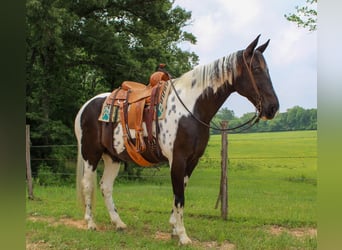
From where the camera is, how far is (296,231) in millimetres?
4305

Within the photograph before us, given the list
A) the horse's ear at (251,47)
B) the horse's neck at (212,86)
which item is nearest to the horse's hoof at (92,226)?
the horse's neck at (212,86)

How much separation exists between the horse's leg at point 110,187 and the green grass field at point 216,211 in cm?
16

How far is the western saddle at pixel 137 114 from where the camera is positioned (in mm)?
3836

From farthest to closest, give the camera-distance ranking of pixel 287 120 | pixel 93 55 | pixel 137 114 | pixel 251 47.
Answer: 1. pixel 93 55
2. pixel 287 120
3. pixel 137 114
4. pixel 251 47

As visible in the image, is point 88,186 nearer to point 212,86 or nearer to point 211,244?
point 211,244

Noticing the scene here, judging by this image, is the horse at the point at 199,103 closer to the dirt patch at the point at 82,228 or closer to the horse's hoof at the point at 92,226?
the dirt patch at the point at 82,228

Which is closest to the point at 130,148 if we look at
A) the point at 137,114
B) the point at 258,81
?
the point at 137,114

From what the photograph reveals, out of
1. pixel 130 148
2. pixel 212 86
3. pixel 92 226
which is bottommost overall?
pixel 92 226

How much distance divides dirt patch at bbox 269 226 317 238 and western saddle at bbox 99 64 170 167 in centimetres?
176

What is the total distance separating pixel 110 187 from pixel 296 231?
2430mm

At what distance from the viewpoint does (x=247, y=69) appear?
3406 millimetres
